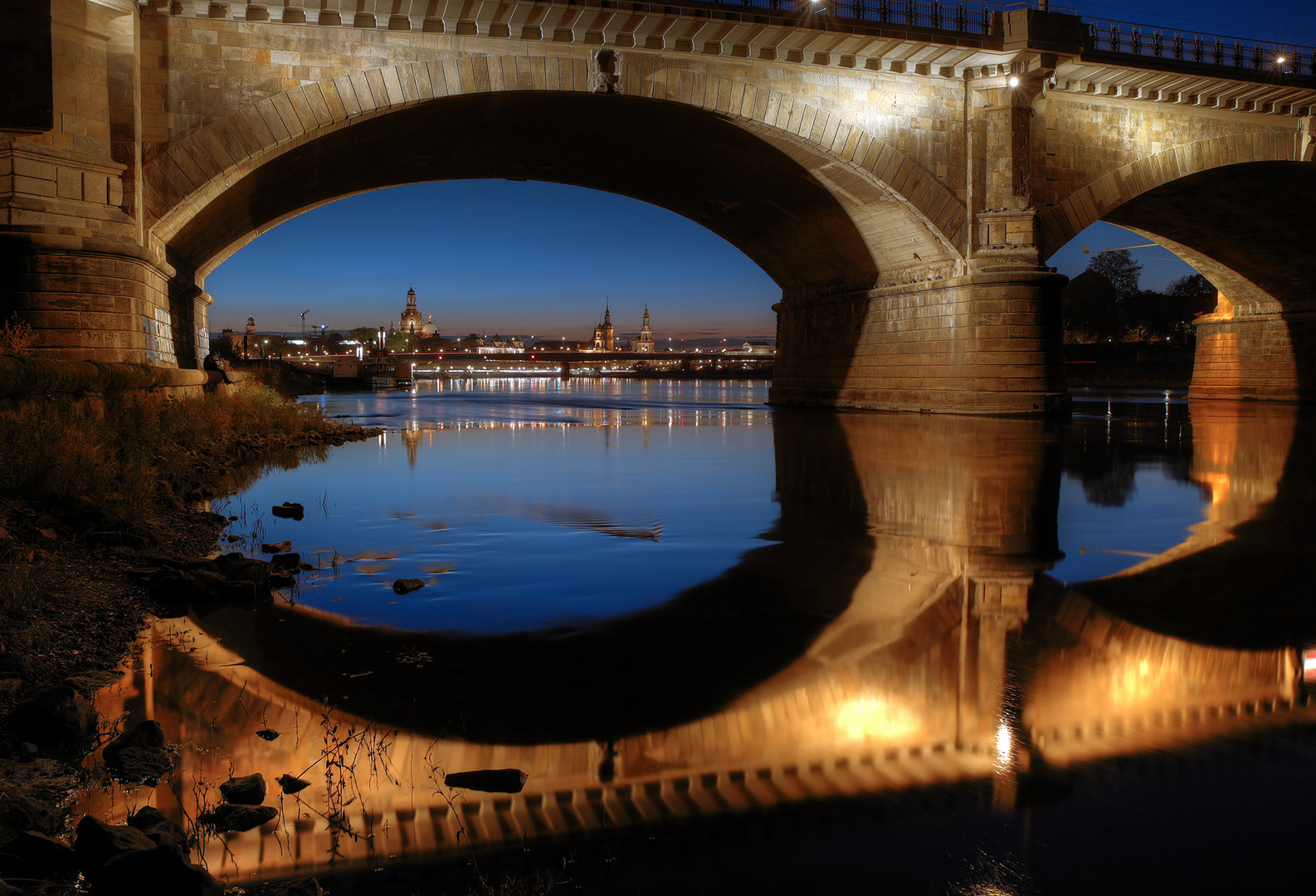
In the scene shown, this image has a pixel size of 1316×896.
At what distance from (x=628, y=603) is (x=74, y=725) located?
309 centimetres

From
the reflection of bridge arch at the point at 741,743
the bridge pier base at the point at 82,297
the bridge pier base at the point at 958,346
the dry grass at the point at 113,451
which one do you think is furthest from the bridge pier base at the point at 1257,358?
the bridge pier base at the point at 82,297

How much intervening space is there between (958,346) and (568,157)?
50.6 feet

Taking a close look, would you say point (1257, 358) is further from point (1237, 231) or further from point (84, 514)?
point (84, 514)

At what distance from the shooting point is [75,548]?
6.64 metres

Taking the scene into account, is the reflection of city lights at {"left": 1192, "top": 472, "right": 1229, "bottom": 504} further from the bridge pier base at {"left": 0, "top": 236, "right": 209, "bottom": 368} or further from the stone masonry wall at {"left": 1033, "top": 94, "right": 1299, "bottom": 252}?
the bridge pier base at {"left": 0, "top": 236, "right": 209, "bottom": 368}

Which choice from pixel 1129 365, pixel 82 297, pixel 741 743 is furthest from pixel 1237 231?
pixel 1129 365

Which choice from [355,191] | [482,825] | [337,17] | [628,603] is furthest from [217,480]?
[355,191]

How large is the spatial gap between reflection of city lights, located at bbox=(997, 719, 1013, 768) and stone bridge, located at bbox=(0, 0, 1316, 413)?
19724mm

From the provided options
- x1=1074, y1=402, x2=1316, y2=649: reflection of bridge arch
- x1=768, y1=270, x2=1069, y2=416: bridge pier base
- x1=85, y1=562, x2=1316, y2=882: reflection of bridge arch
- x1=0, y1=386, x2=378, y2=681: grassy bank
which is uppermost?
x1=768, y1=270, x2=1069, y2=416: bridge pier base

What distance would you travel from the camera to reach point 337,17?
75.1 ft

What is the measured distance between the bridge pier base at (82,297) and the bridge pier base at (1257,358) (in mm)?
46631

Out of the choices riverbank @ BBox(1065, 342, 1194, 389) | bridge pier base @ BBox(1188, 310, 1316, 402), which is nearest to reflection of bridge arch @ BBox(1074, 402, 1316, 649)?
bridge pier base @ BBox(1188, 310, 1316, 402)

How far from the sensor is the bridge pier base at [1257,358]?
41.9m

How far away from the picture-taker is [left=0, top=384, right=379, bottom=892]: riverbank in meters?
3.40
